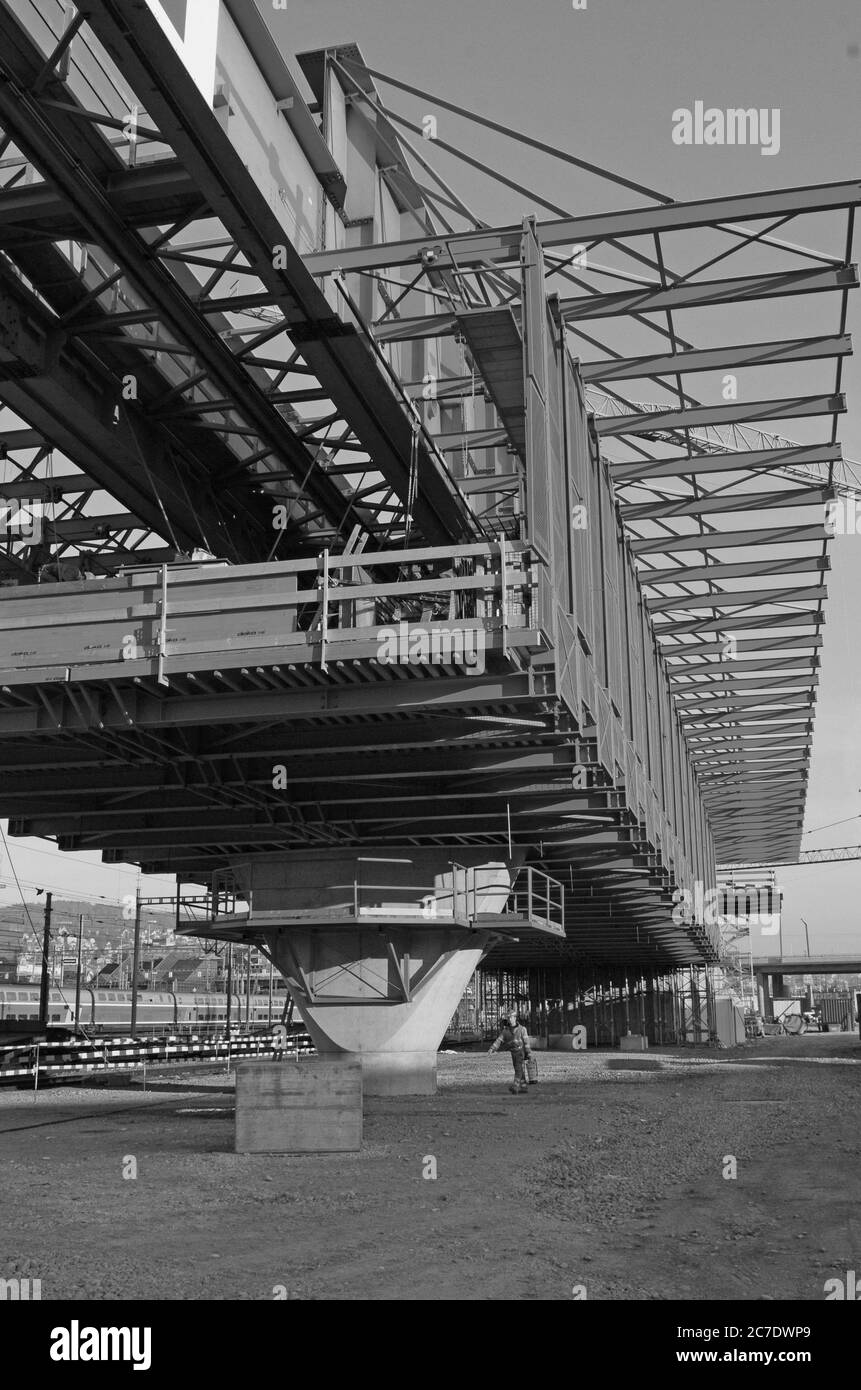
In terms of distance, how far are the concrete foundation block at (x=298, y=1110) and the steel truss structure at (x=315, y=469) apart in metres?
4.77

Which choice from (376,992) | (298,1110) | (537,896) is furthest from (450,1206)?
(537,896)

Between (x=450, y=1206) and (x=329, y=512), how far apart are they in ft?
60.9

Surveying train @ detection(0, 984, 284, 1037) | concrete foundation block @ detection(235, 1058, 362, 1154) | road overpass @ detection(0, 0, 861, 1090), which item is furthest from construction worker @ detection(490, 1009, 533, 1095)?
train @ detection(0, 984, 284, 1037)

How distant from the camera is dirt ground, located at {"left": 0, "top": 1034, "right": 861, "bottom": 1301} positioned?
8398mm

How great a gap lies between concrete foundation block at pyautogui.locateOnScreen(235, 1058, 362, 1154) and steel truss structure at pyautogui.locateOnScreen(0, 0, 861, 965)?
4.77 metres

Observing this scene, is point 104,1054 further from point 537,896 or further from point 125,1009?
point 125,1009

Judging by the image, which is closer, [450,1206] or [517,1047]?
[450,1206]

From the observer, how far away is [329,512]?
91.6 feet

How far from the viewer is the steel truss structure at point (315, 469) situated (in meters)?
16.8

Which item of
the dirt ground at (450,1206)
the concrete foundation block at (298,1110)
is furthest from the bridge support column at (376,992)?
the concrete foundation block at (298,1110)

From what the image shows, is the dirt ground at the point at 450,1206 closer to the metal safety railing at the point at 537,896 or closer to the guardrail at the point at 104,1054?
the metal safety railing at the point at 537,896

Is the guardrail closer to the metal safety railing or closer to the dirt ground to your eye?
the dirt ground

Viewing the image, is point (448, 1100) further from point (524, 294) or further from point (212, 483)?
point (524, 294)
